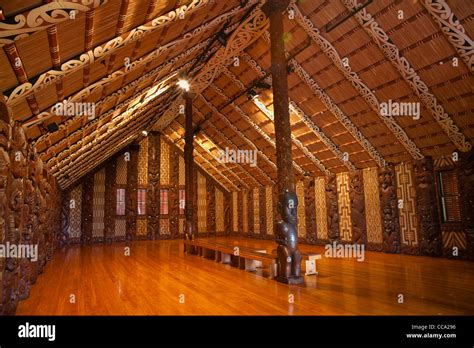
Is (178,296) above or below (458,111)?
below

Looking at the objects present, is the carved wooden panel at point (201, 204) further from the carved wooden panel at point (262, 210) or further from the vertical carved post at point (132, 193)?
the carved wooden panel at point (262, 210)

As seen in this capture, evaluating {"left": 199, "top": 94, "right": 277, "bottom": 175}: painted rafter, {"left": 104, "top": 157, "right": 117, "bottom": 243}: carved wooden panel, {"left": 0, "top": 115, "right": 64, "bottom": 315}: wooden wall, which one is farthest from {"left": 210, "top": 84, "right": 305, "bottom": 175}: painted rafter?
{"left": 104, "top": 157, "right": 117, "bottom": 243}: carved wooden panel

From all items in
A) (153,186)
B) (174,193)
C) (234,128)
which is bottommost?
(174,193)

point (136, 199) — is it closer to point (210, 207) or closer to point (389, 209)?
point (210, 207)

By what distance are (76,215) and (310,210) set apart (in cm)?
891

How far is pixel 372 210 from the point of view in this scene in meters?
8.33

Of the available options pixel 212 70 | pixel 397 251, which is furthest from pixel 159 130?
pixel 397 251

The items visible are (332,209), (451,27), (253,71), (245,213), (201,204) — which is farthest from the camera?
(201,204)

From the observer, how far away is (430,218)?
705 centimetres

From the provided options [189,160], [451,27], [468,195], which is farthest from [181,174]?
[451,27]

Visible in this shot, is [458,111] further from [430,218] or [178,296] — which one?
[178,296]

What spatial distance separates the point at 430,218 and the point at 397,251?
1144 mm

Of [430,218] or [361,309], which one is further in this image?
[430,218]

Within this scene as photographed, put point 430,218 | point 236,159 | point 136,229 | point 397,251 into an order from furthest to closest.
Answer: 1. point 136,229
2. point 236,159
3. point 397,251
4. point 430,218
